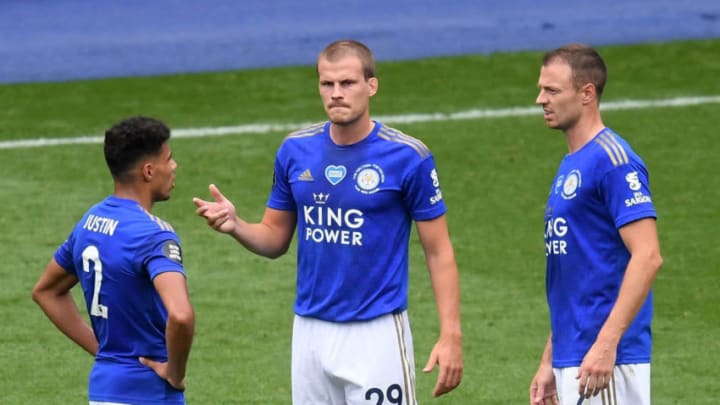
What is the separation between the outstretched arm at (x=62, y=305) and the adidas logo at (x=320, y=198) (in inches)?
40.6

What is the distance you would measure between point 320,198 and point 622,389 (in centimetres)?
141

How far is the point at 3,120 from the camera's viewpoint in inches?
615

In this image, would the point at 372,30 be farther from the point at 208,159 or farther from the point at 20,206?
the point at 20,206

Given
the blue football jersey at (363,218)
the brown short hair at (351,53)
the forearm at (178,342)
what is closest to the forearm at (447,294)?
the blue football jersey at (363,218)

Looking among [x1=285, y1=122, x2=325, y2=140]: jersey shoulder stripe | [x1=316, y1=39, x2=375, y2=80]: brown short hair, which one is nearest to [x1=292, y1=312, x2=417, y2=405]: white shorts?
[x1=285, y1=122, x2=325, y2=140]: jersey shoulder stripe

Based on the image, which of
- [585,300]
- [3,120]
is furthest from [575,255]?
[3,120]

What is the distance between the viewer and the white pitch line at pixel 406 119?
48.4 ft

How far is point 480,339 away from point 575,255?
3.98m

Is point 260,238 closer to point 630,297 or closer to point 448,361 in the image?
point 448,361

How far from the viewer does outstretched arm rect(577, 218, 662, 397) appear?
586 centimetres

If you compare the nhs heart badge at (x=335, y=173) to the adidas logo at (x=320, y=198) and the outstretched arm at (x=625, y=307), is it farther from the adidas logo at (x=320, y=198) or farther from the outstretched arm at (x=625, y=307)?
the outstretched arm at (x=625, y=307)

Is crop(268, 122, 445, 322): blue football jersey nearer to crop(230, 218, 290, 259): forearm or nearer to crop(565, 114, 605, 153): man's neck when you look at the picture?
crop(230, 218, 290, 259): forearm

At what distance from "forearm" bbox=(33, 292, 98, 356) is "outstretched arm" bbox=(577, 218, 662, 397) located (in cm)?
204

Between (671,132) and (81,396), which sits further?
(671,132)
